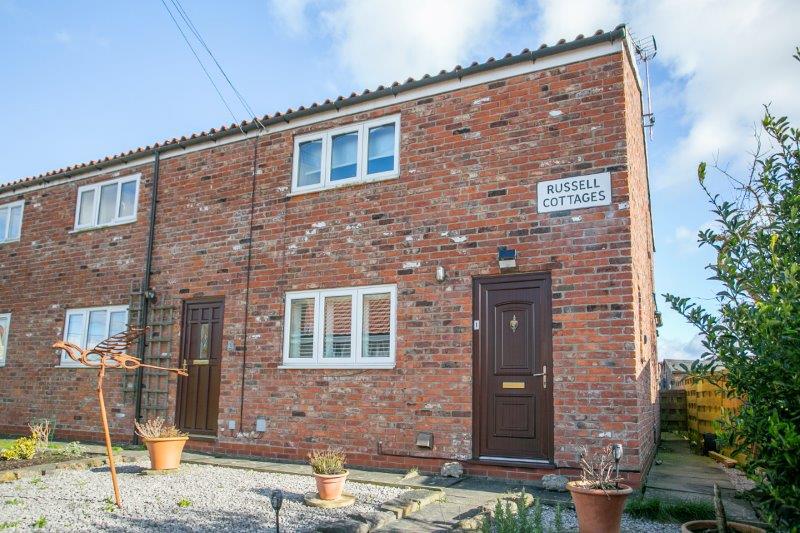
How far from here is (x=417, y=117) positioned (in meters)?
8.95

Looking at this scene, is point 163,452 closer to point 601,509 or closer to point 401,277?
point 401,277

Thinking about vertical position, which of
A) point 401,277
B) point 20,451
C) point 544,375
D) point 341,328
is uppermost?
point 401,277

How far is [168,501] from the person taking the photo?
6.22 metres

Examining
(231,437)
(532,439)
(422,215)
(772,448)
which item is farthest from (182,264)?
(772,448)

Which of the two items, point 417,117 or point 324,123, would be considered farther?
point 324,123

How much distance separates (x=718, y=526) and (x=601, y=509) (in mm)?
797

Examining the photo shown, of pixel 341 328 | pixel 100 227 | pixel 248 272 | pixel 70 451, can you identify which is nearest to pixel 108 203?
pixel 100 227

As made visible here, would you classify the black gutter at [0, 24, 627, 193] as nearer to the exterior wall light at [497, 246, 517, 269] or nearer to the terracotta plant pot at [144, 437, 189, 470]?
the exterior wall light at [497, 246, 517, 269]

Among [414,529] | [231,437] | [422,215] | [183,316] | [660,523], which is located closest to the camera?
[414,529]

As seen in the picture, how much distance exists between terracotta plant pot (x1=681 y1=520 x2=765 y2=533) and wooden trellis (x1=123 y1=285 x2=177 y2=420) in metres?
8.41

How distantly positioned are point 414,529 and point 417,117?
232 inches

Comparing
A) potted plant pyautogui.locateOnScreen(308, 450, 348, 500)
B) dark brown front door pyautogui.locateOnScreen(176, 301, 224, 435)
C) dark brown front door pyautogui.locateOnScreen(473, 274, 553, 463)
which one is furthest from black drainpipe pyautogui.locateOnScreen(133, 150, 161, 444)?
dark brown front door pyautogui.locateOnScreen(473, 274, 553, 463)

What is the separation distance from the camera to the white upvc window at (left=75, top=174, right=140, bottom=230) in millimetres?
11867

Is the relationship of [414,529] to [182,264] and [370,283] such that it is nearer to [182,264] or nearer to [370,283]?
[370,283]
